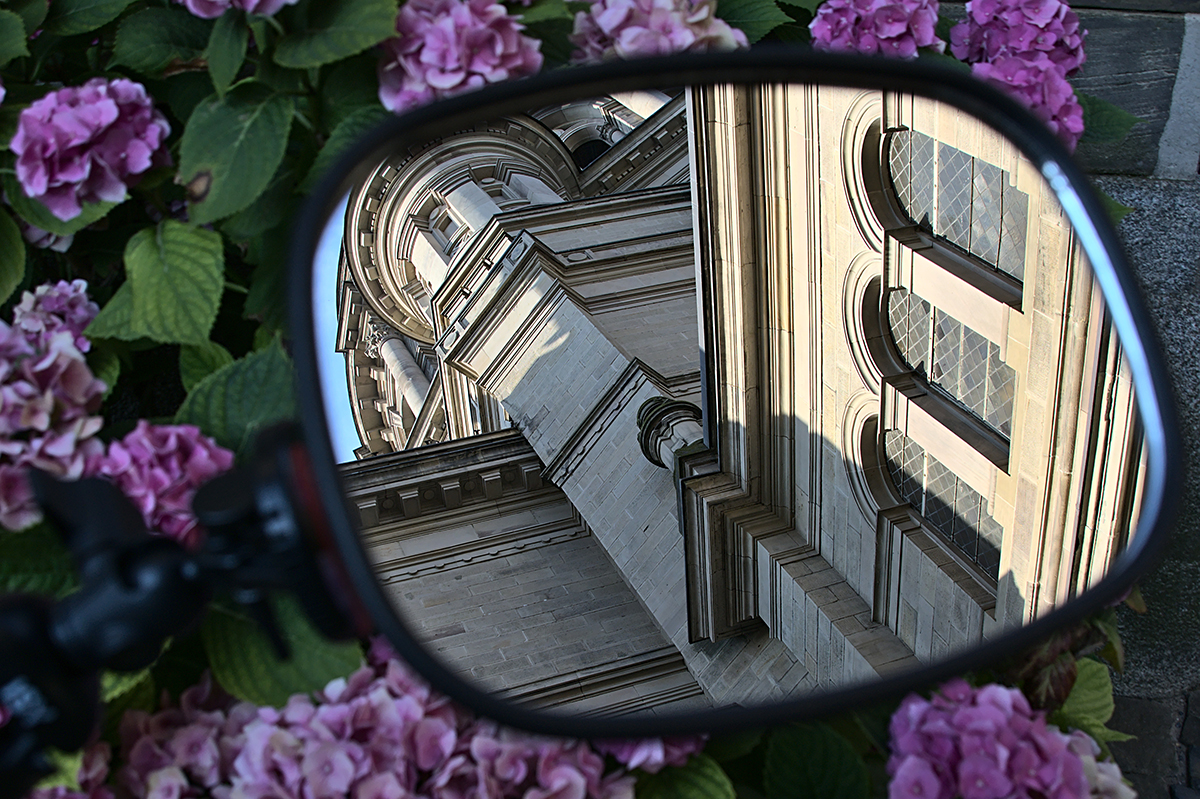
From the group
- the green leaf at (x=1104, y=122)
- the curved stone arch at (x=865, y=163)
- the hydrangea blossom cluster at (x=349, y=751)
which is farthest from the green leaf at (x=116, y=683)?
the green leaf at (x=1104, y=122)

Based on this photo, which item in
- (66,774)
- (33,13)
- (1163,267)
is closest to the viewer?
(66,774)

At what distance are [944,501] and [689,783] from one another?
47 centimetres

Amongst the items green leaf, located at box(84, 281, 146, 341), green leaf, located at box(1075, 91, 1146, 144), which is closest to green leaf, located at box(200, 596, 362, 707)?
green leaf, located at box(84, 281, 146, 341)

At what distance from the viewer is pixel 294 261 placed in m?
0.37

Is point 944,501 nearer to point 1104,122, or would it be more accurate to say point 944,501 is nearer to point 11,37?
point 1104,122

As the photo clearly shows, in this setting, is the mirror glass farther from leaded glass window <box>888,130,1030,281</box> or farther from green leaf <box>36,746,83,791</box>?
green leaf <box>36,746,83,791</box>

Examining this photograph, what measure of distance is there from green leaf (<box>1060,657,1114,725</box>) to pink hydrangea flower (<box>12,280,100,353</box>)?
0.78 meters

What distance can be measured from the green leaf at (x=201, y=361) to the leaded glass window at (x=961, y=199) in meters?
0.53

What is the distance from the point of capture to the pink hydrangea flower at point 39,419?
1.79ft

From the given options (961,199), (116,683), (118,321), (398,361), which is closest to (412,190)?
(398,361)

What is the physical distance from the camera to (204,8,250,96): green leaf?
65 cm

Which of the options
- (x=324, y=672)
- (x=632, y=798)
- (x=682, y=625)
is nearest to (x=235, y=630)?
(x=324, y=672)

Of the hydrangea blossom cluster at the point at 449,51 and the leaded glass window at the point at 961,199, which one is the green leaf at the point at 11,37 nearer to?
the hydrangea blossom cluster at the point at 449,51

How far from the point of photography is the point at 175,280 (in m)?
0.67
